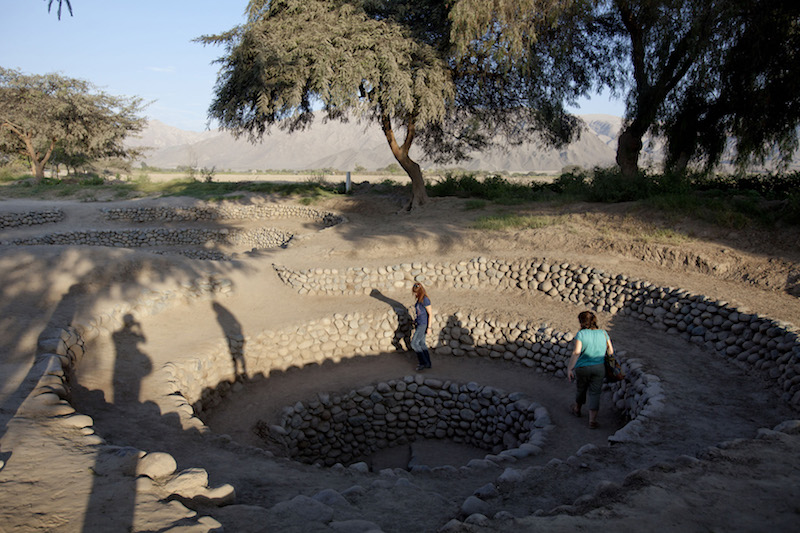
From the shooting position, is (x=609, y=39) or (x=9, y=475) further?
(x=609, y=39)

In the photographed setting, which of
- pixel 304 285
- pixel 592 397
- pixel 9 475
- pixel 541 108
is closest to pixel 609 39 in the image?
pixel 541 108

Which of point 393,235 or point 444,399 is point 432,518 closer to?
point 444,399

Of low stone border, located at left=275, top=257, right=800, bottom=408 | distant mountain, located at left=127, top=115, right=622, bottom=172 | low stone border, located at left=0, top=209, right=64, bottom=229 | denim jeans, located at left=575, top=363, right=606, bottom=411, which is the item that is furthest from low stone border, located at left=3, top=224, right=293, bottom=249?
distant mountain, located at left=127, top=115, right=622, bottom=172

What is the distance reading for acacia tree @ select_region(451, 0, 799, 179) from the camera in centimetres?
1203

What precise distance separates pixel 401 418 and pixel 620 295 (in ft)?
15.9

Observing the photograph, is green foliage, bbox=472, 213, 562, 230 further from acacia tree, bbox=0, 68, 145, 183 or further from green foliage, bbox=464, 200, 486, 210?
acacia tree, bbox=0, 68, 145, 183

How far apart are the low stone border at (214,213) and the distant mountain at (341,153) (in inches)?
2107

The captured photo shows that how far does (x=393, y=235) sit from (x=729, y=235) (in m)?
8.08

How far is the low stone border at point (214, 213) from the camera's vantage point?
68.0ft

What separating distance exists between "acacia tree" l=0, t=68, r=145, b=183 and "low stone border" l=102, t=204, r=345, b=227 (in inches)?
433

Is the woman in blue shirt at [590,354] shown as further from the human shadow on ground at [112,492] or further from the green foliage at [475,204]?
the green foliage at [475,204]

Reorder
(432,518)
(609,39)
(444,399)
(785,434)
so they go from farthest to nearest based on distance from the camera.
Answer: (609,39) → (444,399) → (785,434) → (432,518)

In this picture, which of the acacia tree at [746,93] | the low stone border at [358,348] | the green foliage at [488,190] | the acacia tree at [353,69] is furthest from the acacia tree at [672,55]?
the low stone border at [358,348]

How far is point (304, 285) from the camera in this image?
35.8 ft
